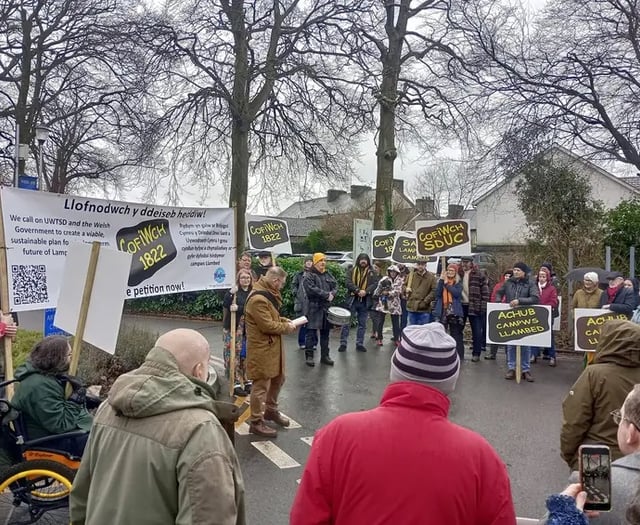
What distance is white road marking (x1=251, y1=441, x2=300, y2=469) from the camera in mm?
5203

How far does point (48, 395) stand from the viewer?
3592mm

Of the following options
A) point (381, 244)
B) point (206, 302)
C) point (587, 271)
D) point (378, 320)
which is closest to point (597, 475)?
point (587, 271)

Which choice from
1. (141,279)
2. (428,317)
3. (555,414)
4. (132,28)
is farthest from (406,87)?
(141,279)

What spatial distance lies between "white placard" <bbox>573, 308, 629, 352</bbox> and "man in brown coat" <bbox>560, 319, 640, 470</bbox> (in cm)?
551

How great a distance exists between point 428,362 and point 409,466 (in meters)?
0.35

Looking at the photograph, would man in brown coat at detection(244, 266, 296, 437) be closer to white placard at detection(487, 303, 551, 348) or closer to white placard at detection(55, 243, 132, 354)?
white placard at detection(55, 243, 132, 354)

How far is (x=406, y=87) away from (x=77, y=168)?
1557 cm

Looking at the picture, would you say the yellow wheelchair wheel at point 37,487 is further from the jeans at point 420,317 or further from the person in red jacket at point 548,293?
the person in red jacket at point 548,293

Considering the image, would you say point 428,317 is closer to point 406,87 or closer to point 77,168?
point 406,87

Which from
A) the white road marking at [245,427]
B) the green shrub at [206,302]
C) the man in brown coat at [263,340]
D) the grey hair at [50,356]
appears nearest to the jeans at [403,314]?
the green shrub at [206,302]

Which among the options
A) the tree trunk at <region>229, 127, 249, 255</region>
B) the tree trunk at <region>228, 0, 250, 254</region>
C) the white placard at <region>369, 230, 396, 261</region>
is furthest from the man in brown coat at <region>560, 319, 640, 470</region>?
the tree trunk at <region>229, 127, 249, 255</region>

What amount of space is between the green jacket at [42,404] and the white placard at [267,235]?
7155 millimetres

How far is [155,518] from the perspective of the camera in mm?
2033

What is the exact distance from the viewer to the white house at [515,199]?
16.2 m
